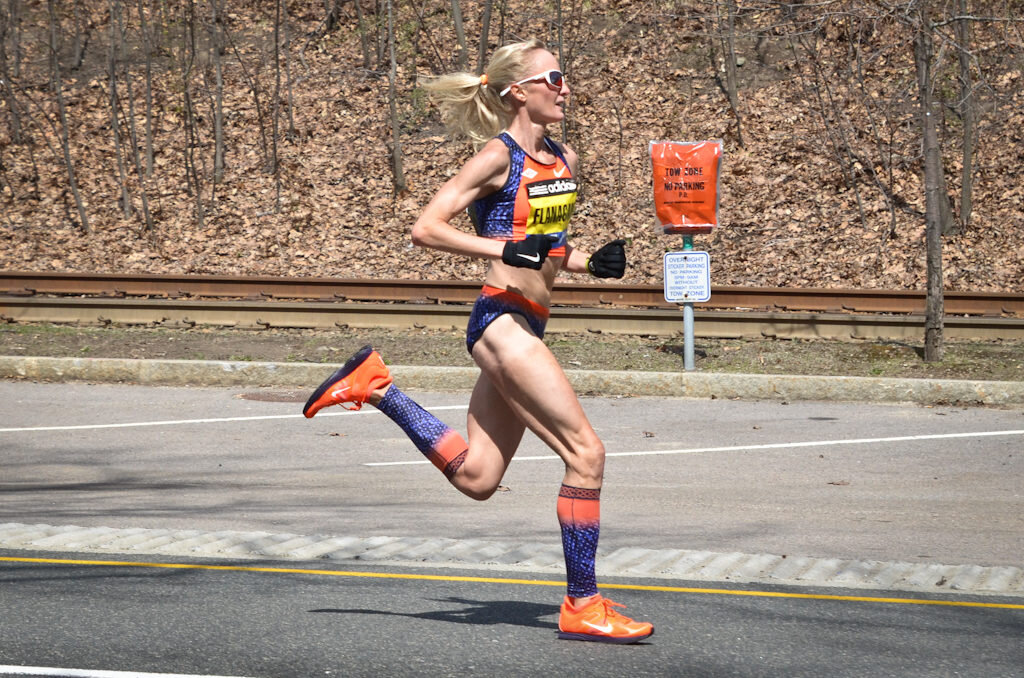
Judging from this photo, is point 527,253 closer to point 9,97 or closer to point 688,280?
point 688,280

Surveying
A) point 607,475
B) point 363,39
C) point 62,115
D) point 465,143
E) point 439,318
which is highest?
point 363,39

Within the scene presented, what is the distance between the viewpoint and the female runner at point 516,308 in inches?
174

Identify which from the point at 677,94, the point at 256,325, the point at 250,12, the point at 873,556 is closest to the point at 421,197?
the point at 677,94

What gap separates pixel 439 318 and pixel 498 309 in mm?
11562

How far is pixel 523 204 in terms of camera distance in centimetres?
457

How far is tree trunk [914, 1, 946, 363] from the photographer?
44.3ft

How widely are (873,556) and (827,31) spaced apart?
22.9m

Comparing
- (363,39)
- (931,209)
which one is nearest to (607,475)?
(931,209)

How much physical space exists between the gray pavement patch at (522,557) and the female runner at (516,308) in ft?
4.04

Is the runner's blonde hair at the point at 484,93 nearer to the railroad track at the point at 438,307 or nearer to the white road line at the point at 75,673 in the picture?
the white road line at the point at 75,673

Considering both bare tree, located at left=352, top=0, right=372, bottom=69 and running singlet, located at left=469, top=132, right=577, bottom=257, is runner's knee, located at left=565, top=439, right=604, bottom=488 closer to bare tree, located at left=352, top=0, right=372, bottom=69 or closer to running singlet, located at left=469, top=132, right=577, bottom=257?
running singlet, located at left=469, top=132, right=577, bottom=257

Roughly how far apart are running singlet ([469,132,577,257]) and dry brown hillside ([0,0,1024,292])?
50.4ft

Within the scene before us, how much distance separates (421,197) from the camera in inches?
966

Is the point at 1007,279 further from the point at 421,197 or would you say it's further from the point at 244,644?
the point at 244,644
